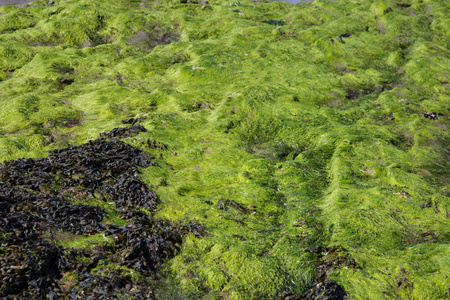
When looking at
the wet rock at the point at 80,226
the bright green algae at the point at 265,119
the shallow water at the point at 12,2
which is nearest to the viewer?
the wet rock at the point at 80,226

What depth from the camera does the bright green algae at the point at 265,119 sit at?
7398 millimetres

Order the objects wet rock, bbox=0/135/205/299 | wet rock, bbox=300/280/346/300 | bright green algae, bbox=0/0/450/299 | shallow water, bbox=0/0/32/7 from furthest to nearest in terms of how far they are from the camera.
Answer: shallow water, bbox=0/0/32/7 < bright green algae, bbox=0/0/450/299 < wet rock, bbox=300/280/346/300 < wet rock, bbox=0/135/205/299

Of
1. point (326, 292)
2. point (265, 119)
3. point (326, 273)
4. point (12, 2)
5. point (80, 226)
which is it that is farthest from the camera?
point (12, 2)

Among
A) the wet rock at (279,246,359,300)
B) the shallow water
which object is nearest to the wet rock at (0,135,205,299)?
the wet rock at (279,246,359,300)

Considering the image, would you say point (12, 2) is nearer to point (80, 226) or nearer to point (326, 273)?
point (80, 226)

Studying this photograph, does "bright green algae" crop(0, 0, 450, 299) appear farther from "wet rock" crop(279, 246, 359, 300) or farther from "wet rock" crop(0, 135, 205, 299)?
"wet rock" crop(0, 135, 205, 299)

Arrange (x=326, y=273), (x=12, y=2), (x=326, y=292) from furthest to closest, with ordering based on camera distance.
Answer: (x=12, y=2)
(x=326, y=273)
(x=326, y=292)

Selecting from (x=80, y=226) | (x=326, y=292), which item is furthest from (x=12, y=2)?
(x=326, y=292)

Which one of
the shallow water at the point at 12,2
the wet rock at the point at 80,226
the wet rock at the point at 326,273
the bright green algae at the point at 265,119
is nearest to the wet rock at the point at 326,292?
the wet rock at the point at 326,273

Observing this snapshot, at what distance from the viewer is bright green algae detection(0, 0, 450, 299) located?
291 inches

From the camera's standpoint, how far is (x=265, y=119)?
43.5 feet

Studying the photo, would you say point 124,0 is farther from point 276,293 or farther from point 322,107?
point 276,293

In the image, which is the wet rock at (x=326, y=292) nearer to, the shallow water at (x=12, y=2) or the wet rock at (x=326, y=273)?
the wet rock at (x=326, y=273)

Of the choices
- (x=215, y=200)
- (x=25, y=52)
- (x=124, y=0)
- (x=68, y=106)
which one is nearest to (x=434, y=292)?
(x=215, y=200)
